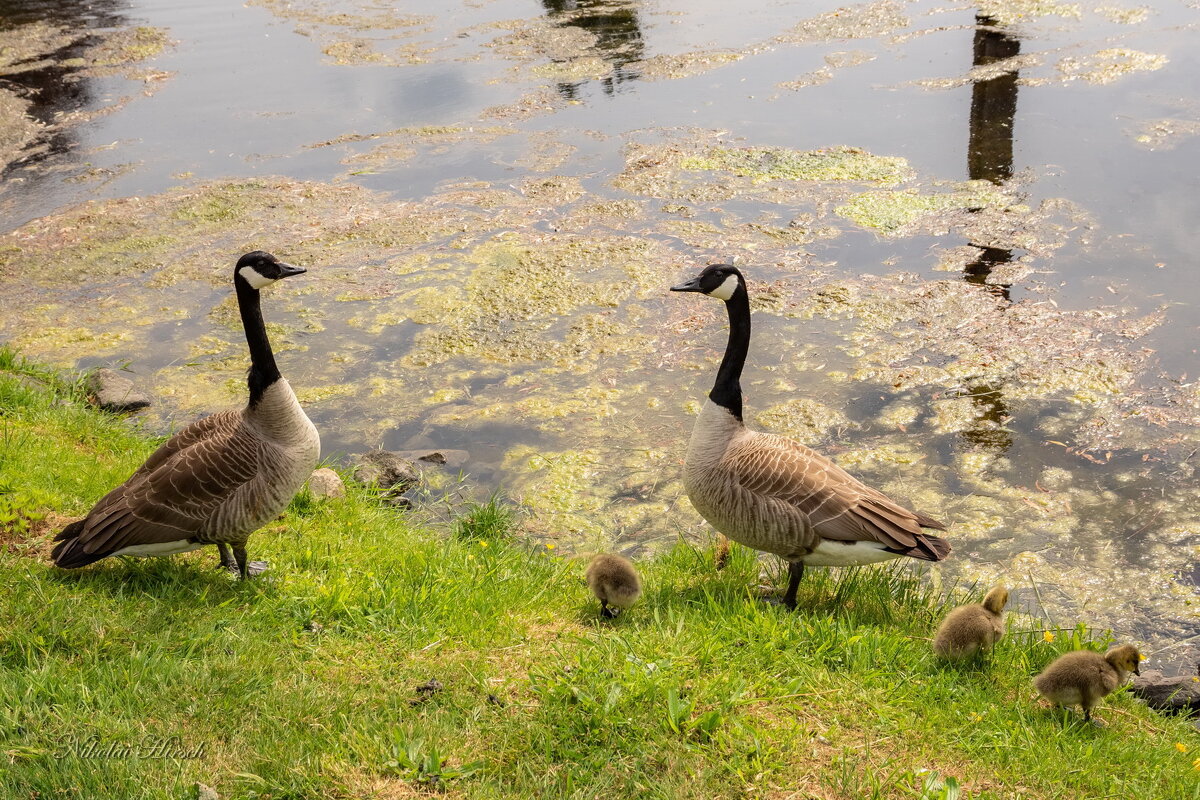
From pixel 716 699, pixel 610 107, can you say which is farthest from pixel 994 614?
pixel 610 107

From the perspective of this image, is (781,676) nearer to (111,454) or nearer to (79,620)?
(79,620)

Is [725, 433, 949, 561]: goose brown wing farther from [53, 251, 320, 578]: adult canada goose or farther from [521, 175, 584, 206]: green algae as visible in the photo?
[521, 175, 584, 206]: green algae

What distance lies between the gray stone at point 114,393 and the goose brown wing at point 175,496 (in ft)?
11.5

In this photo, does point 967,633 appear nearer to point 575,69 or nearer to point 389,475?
point 389,475

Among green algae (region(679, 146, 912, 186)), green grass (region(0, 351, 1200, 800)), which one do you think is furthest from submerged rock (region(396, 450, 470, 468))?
green algae (region(679, 146, 912, 186))

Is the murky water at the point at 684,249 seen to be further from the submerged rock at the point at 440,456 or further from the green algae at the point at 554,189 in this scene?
the submerged rock at the point at 440,456

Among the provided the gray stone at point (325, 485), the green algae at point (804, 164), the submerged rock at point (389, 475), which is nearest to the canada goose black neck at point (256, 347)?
the gray stone at point (325, 485)

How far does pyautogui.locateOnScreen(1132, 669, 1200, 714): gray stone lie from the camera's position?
195 inches

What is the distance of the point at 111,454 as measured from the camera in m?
7.24

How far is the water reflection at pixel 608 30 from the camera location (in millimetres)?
16031

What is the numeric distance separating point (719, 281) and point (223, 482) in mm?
3164

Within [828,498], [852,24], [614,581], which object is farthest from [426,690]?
[852,24]

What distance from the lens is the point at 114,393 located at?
27.9ft

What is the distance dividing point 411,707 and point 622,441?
13.3 ft
